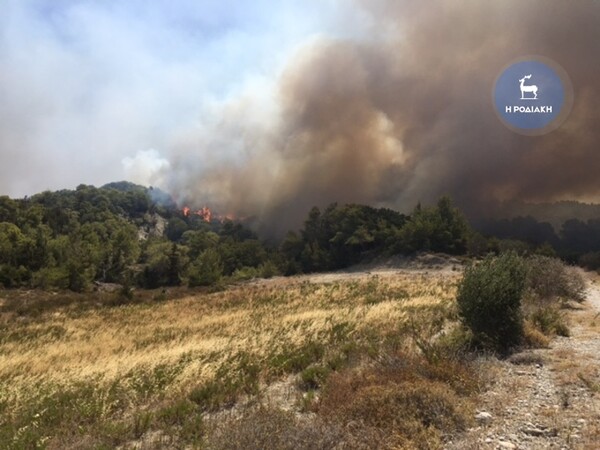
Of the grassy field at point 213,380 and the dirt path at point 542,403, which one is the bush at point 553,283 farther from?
the dirt path at point 542,403

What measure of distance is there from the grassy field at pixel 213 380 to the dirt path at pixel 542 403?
627 millimetres

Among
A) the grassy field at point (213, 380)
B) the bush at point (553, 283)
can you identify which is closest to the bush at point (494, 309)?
the grassy field at point (213, 380)

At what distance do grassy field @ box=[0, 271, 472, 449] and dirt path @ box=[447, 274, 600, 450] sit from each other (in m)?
0.63

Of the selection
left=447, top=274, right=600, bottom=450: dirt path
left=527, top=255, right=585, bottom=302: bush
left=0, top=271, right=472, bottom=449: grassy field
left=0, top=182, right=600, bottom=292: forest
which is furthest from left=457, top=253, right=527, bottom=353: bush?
left=0, top=182, right=600, bottom=292: forest

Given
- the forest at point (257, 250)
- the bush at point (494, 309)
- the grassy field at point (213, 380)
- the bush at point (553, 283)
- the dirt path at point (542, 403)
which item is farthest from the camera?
the forest at point (257, 250)

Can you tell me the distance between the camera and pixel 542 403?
7.71 meters

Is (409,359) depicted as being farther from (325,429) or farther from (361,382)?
(325,429)

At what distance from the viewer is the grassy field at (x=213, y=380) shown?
6869 mm

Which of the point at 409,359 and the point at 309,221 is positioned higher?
the point at 309,221

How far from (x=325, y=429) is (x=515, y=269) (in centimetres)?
1043

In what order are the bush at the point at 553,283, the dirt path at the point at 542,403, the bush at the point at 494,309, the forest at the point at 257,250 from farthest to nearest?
the forest at the point at 257,250 < the bush at the point at 553,283 < the bush at the point at 494,309 < the dirt path at the point at 542,403

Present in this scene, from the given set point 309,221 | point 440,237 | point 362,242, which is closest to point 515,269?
point 440,237

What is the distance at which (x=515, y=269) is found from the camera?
13648mm

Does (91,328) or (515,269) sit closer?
(515,269)
